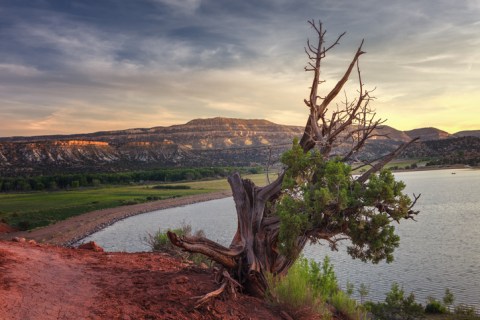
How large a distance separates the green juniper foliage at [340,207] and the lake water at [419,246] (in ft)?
28.6

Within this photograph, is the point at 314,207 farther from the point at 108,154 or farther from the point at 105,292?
the point at 108,154

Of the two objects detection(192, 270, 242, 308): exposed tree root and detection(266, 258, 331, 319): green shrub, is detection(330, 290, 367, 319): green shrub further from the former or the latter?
detection(192, 270, 242, 308): exposed tree root

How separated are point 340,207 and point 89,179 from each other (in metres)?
90.2

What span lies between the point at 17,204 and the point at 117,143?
118 meters

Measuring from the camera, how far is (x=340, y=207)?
9016 millimetres

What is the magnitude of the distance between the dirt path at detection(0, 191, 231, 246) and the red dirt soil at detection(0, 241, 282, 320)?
69.0 feet

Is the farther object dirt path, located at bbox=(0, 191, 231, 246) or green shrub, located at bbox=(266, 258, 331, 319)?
dirt path, located at bbox=(0, 191, 231, 246)

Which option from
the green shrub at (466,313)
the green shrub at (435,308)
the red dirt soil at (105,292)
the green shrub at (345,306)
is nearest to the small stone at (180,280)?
the red dirt soil at (105,292)

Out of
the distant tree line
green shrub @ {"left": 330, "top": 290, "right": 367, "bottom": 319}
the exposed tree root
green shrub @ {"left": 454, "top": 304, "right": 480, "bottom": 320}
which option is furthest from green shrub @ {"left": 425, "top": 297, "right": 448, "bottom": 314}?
the distant tree line

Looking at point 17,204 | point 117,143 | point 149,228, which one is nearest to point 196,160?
point 117,143

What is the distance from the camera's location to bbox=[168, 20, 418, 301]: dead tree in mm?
9242

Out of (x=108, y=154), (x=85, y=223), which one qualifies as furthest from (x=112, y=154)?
(x=85, y=223)

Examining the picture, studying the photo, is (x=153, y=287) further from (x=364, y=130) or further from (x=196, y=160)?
(x=196, y=160)

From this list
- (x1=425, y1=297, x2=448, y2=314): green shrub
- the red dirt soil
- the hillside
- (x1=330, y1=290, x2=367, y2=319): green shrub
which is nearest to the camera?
the red dirt soil
